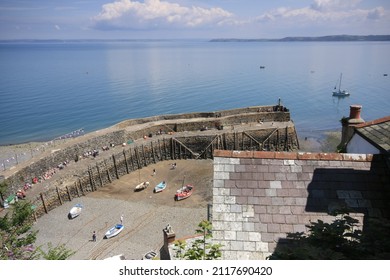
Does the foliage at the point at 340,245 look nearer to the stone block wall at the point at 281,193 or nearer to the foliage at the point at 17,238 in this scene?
the stone block wall at the point at 281,193

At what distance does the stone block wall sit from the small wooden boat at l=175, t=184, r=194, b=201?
16.3 m

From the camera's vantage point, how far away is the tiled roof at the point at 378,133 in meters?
5.69

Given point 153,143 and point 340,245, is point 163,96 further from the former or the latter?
point 340,245

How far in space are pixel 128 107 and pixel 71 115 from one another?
8.30 m

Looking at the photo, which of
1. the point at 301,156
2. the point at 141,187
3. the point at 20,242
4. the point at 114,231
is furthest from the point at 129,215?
the point at 301,156

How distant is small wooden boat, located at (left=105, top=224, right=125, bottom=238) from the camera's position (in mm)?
17197

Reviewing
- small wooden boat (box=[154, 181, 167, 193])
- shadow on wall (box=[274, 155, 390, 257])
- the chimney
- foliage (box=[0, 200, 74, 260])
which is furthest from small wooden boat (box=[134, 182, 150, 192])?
shadow on wall (box=[274, 155, 390, 257])

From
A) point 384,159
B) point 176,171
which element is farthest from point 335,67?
point 384,159

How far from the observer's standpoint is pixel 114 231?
17359mm

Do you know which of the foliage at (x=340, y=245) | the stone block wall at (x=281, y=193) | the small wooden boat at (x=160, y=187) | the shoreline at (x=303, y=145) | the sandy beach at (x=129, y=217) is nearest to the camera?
the foliage at (x=340, y=245)

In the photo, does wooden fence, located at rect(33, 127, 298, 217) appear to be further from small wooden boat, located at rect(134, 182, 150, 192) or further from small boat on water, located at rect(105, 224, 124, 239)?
small boat on water, located at rect(105, 224, 124, 239)

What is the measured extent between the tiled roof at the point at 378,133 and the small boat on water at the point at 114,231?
1398cm

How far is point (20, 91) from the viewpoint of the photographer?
188ft

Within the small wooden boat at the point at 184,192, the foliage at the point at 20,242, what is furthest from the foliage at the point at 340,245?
the small wooden boat at the point at 184,192
